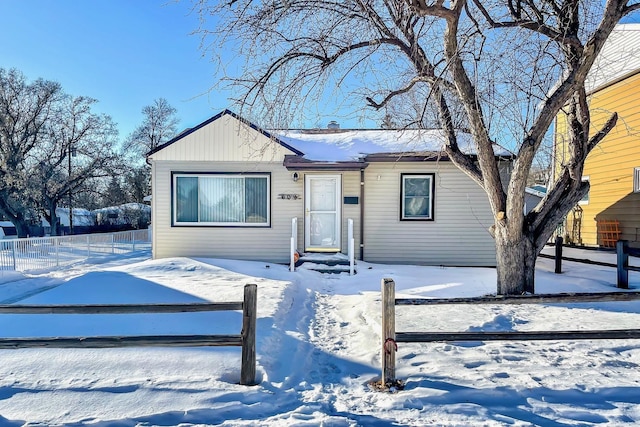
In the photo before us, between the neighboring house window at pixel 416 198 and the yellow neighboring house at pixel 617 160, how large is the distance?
373cm

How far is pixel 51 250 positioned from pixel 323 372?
12585 millimetres

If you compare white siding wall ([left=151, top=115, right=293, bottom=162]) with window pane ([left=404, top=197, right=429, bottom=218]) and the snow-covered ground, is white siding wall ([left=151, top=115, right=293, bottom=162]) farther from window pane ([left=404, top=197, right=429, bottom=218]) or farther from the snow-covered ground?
the snow-covered ground

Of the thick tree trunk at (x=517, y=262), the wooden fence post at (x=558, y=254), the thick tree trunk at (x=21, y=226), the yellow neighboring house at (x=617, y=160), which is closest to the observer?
the thick tree trunk at (x=517, y=262)

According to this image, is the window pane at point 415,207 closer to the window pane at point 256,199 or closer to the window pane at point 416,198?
the window pane at point 416,198

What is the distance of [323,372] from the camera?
11.4ft

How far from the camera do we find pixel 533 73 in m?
5.52

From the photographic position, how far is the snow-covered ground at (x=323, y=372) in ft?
8.54

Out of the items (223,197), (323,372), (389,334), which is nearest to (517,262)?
(389,334)

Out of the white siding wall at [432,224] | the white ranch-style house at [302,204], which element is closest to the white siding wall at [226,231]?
the white ranch-style house at [302,204]

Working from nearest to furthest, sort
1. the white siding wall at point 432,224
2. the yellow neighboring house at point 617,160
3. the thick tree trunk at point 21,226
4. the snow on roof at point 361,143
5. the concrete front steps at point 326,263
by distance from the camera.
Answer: the concrete front steps at point 326,263, the snow on roof at point 361,143, the white siding wall at point 432,224, the yellow neighboring house at point 617,160, the thick tree trunk at point 21,226

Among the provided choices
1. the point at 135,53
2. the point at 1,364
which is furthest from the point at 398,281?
the point at 135,53

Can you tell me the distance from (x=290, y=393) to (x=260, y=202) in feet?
24.0

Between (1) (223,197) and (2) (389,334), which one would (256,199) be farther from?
(2) (389,334)

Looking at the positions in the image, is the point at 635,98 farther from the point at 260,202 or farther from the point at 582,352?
the point at 260,202
